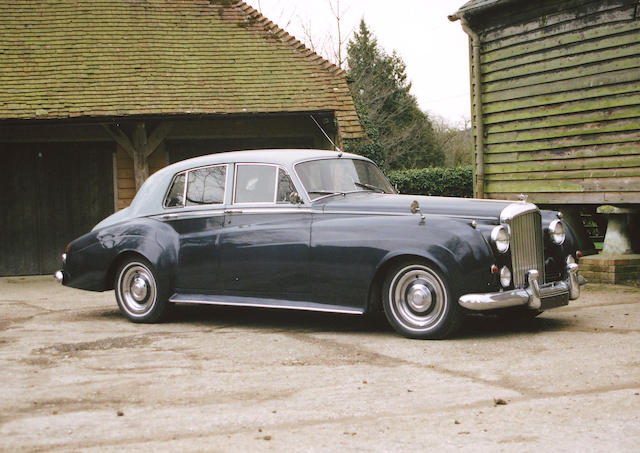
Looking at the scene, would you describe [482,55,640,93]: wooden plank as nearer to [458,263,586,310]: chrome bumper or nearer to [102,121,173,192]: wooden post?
[458,263,586,310]: chrome bumper

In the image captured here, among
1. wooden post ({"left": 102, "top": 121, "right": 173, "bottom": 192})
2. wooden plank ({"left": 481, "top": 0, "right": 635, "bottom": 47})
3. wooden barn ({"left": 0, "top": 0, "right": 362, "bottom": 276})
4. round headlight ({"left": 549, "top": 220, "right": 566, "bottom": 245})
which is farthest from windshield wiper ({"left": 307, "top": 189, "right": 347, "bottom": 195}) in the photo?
wooden post ({"left": 102, "top": 121, "right": 173, "bottom": 192})

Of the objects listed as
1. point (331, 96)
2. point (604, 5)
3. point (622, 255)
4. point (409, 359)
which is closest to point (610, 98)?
point (604, 5)

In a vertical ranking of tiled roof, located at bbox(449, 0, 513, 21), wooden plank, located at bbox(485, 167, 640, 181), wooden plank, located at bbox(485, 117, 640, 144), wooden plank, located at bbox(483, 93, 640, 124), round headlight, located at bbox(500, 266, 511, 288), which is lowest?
round headlight, located at bbox(500, 266, 511, 288)

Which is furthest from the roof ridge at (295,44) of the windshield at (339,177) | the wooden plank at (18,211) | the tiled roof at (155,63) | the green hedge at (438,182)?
the green hedge at (438,182)

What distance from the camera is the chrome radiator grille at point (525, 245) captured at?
679cm

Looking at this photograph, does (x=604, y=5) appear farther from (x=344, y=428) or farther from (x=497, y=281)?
(x=344, y=428)

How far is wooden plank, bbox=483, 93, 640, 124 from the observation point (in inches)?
438

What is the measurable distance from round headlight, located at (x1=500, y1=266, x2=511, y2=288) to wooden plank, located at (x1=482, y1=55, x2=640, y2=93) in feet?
18.5

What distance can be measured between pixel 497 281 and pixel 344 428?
275 centimetres

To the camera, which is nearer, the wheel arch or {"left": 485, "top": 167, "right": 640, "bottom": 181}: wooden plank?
the wheel arch

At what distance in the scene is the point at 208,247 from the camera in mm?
7848

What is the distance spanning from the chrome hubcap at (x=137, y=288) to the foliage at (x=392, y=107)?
34493 mm

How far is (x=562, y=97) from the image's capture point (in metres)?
12.1

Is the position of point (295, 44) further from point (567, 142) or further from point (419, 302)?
point (419, 302)
